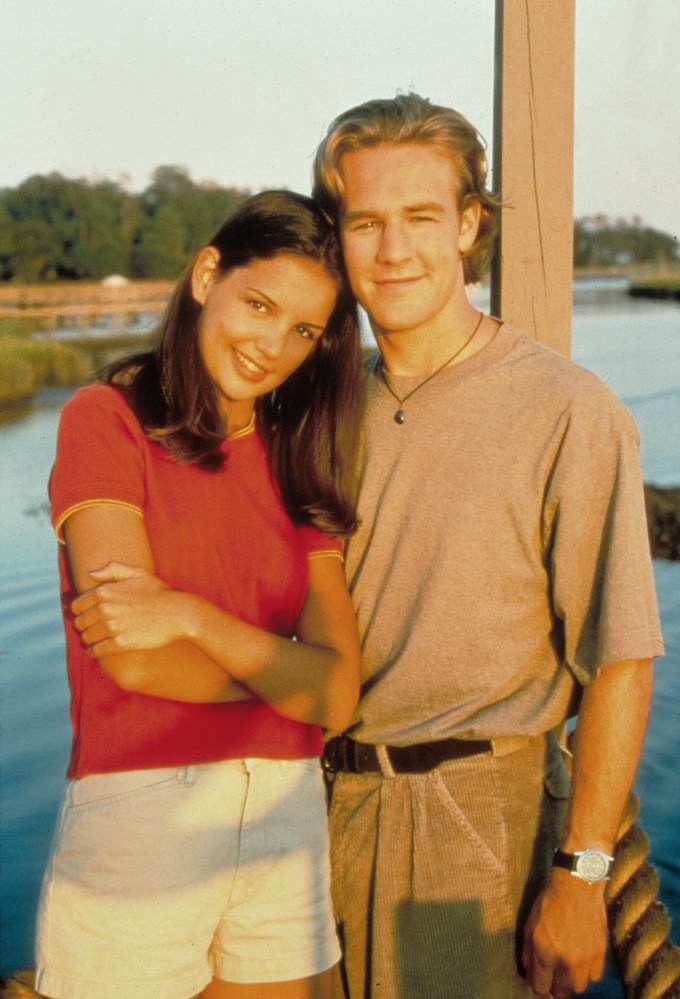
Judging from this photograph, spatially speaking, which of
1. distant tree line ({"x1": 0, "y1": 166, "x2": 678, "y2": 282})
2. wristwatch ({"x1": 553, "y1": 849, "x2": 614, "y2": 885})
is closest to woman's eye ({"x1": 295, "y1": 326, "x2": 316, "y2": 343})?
wristwatch ({"x1": 553, "y1": 849, "x2": 614, "y2": 885})

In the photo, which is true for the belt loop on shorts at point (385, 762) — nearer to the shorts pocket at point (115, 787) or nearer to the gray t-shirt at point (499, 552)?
the gray t-shirt at point (499, 552)

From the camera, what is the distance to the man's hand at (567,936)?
1929 millimetres

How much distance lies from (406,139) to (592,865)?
1.37 metres

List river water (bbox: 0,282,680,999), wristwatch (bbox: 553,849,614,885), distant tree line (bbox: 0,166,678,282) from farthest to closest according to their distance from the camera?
distant tree line (bbox: 0,166,678,282) → river water (bbox: 0,282,680,999) → wristwatch (bbox: 553,849,614,885)

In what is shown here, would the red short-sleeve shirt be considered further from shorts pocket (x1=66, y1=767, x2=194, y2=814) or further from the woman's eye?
the woman's eye

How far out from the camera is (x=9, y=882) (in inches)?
176

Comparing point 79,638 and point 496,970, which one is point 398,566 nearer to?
point 79,638

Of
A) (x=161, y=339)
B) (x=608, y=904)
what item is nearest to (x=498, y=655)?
(x=608, y=904)

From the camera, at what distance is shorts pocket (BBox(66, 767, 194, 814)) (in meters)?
1.81

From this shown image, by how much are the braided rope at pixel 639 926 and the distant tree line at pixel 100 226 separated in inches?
2398

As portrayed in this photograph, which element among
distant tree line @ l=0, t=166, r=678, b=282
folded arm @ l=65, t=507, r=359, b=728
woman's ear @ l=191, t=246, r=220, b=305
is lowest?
distant tree line @ l=0, t=166, r=678, b=282

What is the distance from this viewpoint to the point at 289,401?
232cm

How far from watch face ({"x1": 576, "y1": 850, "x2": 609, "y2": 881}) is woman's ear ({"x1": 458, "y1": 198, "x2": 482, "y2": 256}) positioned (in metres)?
1.18

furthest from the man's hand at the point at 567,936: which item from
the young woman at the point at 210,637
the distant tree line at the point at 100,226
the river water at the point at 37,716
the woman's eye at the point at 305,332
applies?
the distant tree line at the point at 100,226
